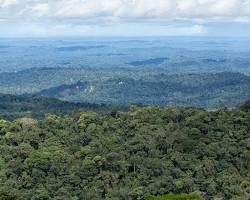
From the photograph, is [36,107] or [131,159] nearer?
[131,159]

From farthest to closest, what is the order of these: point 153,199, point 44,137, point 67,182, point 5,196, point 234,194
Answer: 1. point 44,137
2. point 67,182
3. point 234,194
4. point 153,199
5. point 5,196

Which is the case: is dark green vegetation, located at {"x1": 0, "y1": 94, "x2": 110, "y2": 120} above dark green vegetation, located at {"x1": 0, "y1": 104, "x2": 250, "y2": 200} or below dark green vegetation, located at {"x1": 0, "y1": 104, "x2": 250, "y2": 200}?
below

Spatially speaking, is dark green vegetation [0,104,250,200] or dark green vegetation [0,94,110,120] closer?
dark green vegetation [0,104,250,200]

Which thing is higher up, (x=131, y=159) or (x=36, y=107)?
(x=131, y=159)

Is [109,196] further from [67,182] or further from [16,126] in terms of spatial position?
[16,126]

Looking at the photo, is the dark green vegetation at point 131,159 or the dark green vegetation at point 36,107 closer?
the dark green vegetation at point 131,159

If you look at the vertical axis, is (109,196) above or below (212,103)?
above

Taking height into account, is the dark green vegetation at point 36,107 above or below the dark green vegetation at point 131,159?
below

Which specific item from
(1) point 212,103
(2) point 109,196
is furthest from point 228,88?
(2) point 109,196
